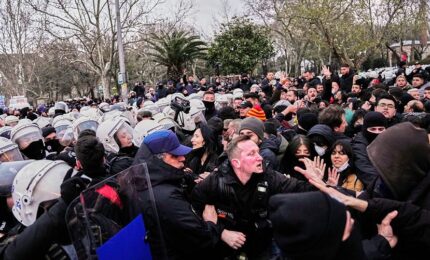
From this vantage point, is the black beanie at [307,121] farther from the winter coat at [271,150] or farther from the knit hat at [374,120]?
the knit hat at [374,120]

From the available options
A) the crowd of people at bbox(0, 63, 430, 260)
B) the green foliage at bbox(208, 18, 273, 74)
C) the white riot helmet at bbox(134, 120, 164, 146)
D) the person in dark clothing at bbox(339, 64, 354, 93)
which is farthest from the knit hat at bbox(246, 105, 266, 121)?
the green foliage at bbox(208, 18, 273, 74)

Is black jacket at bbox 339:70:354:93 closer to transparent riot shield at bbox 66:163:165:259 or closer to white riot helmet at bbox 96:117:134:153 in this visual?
white riot helmet at bbox 96:117:134:153

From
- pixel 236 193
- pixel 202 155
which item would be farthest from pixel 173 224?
pixel 202 155

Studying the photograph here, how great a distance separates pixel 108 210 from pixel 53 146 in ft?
13.3

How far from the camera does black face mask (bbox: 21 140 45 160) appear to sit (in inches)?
203

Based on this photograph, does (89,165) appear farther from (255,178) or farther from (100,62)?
A: (100,62)

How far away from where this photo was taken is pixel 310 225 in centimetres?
159

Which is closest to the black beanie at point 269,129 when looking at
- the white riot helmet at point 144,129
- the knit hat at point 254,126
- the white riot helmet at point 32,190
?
the knit hat at point 254,126

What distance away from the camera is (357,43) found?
23094mm

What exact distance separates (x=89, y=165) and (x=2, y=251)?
0.82 m

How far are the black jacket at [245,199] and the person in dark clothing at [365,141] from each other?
0.82 m

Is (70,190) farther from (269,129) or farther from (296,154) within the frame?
(269,129)

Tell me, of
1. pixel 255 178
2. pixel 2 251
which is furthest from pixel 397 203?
pixel 2 251

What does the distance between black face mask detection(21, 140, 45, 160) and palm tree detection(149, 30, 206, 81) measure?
16.8 m
